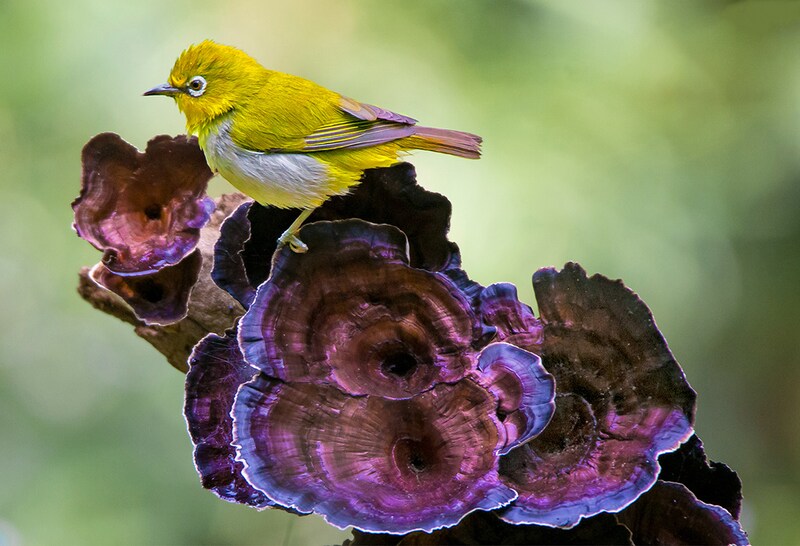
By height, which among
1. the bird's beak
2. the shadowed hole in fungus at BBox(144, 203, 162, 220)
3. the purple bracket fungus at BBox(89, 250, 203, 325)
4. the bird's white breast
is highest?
the bird's beak

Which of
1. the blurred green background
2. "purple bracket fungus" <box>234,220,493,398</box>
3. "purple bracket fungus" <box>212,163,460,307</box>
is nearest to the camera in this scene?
"purple bracket fungus" <box>234,220,493,398</box>

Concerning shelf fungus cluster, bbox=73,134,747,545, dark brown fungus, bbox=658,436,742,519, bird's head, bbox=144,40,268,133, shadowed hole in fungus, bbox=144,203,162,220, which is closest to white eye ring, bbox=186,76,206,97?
bird's head, bbox=144,40,268,133

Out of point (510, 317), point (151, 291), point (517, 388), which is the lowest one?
point (151, 291)

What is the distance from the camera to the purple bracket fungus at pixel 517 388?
140 centimetres

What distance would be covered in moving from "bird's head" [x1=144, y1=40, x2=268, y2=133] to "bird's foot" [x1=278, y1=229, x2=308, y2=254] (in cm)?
43

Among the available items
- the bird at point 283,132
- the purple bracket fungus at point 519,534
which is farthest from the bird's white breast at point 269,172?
the purple bracket fungus at point 519,534

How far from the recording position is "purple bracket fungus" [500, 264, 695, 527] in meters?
1.40

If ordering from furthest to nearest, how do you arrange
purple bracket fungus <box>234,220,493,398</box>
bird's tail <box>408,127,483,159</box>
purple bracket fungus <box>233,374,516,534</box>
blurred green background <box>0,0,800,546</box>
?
blurred green background <box>0,0,800,546</box>, bird's tail <box>408,127,483,159</box>, purple bracket fungus <box>234,220,493,398</box>, purple bracket fungus <box>233,374,516,534</box>

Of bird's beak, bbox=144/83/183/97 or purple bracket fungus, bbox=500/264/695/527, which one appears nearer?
purple bracket fungus, bbox=500/264/695/527

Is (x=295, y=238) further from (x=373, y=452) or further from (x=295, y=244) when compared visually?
(x=373, y=452)

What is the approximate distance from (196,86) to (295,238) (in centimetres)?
55

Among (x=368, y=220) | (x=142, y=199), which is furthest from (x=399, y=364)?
(x=142, y=199)

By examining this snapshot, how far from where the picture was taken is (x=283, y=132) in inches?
73.4

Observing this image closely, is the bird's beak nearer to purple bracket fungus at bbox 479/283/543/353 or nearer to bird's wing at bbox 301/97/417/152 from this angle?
bird's wing at bbox 301/97/417/152
